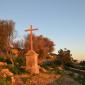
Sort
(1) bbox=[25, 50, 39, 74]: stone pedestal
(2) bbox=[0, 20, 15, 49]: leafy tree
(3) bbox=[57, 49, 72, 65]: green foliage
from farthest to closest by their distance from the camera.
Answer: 1. (3) bbox=[57, 49, 72, 65]: green foliage
2. (2) bbox=[0, 20, 15, 49]: leafy tree
3. (1) bbox=[25, 50, 39, 74]: stone pedestal

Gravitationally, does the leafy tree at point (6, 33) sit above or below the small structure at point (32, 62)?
Answer: above

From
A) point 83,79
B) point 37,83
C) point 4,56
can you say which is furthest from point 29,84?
point 4,56

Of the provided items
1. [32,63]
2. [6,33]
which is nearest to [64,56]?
[6,33]

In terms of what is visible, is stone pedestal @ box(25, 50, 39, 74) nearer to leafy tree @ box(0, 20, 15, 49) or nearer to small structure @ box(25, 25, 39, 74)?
small structure @ box(25, 25, 39, 74)

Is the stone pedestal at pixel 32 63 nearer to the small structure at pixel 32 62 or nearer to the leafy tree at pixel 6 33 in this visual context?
the small structure at pixel 32 62

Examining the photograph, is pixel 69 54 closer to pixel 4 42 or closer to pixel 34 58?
pixel 4 42

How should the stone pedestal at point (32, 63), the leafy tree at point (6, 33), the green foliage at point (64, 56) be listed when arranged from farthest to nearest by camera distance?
the green foliage at point (64, 56) < the leafy tree at point (6, 33) < the stone pedestal at point (32, 63)

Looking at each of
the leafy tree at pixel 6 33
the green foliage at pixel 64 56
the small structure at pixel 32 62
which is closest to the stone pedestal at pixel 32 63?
the small structure at pixel 32 62

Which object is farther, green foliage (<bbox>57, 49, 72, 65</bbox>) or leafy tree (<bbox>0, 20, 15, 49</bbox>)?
green foliage (<bbox>57, 49, 72, 65</bbox>)

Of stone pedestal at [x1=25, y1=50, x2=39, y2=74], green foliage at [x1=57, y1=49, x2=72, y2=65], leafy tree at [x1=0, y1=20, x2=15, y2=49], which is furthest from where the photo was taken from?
green foliage at [x1=57, y1=49, x2=72, y2=65]

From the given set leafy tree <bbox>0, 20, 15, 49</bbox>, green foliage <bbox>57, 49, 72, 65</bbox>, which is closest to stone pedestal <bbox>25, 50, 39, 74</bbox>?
leafy tree <bbox>0, 20, 15, 49</bbox>

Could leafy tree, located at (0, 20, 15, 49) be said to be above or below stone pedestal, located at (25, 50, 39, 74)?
above

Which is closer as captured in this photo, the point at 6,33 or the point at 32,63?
the point at 32,63

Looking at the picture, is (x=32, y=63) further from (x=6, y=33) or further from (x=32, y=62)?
(x=6, y=33)
